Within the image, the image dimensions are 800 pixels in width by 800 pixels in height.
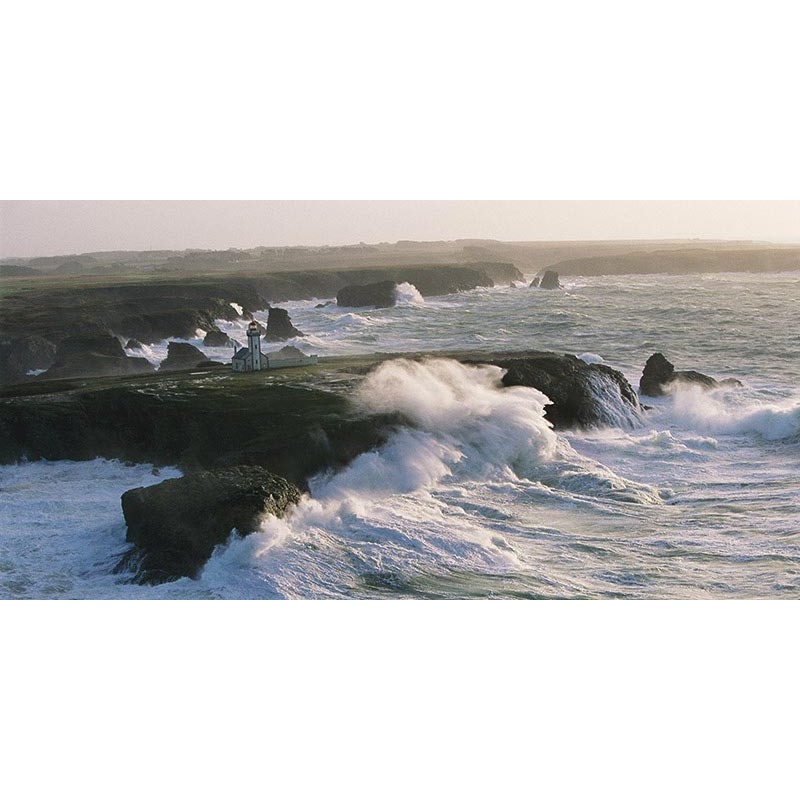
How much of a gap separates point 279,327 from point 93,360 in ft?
4.97

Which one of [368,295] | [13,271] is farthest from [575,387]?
[13,271]

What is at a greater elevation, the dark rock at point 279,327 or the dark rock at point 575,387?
the dark rock at point 279,327

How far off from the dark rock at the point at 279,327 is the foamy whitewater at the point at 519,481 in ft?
0.28

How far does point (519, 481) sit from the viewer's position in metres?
7.78

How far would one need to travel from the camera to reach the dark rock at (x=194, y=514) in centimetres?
694

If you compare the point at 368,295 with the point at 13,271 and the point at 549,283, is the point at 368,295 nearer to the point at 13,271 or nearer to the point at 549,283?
the point at 549,283

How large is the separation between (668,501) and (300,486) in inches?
104

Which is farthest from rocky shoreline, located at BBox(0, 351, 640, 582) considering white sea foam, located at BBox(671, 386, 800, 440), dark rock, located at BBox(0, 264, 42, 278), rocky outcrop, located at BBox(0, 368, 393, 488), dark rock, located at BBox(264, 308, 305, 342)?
dark rock, located at BBox(0, 264, 42, 278)

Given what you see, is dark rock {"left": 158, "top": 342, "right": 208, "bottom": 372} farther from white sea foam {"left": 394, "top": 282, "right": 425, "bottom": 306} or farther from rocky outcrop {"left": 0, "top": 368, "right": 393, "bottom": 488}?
white sea foam {"left": 394, "top": 282, "right": 425, "bottom": 306}

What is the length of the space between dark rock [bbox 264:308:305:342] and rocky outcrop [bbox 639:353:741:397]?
9.06 feet

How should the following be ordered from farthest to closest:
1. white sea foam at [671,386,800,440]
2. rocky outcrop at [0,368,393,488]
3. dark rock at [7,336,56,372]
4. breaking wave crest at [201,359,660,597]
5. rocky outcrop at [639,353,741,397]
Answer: rocky outcrop at [639,353,741,397]
dark rock at [7,336,56,372]
white sea foam at [671,386,800,440]
rocky outcrop at [0,368,393,488]
breaking wave crest at [201,359,660,597]

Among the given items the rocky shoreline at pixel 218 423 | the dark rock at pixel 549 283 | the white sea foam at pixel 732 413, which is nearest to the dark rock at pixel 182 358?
the rocky shoreline at pixel 218 423

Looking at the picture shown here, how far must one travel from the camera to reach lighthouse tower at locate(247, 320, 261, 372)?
8.41m

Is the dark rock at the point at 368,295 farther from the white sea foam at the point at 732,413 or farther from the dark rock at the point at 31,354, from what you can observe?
the white sea foam at the point at 732,413
